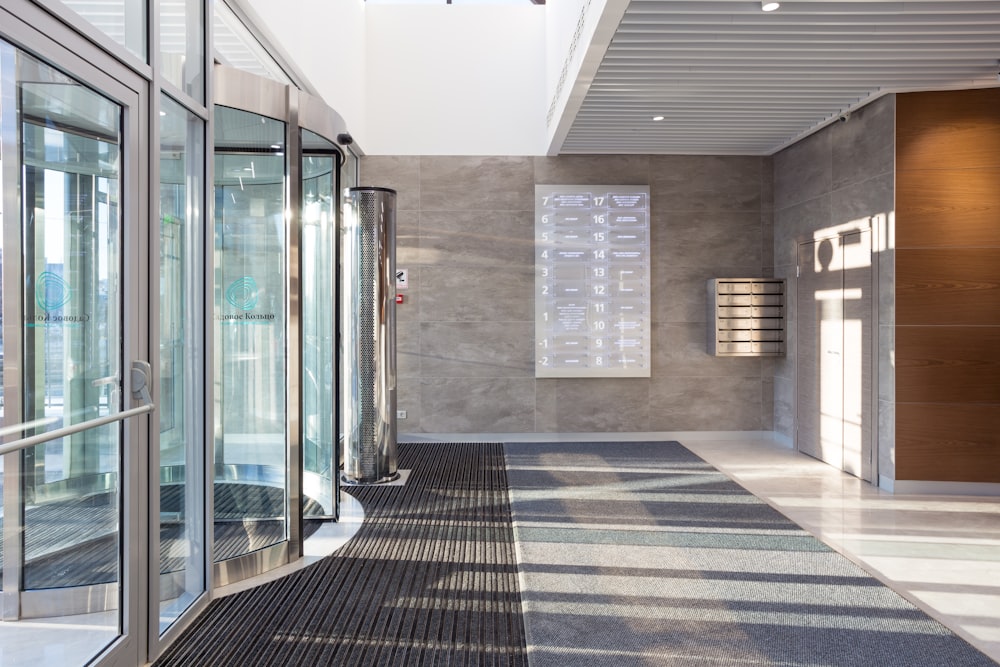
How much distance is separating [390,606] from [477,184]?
5205 mm

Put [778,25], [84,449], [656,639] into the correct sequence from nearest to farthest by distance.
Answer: [84,449]
[656,639]
[778,25]

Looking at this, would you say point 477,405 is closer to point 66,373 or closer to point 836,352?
point 836,352

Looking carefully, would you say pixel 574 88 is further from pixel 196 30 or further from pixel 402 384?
pixel 402 384

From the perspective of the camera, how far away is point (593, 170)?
7.82 m

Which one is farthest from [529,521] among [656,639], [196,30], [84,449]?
[196,30]

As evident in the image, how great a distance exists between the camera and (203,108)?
130 inches

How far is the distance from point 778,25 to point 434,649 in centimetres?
381

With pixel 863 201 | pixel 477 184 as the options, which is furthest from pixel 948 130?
pixel 477 184

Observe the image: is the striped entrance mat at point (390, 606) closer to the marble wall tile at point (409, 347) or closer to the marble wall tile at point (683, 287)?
the marble wall tile at point (409, 347)

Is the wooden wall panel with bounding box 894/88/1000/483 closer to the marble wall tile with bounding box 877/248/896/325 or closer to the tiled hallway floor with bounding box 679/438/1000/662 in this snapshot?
the marble wall tile with bounding box 877/248/896/325

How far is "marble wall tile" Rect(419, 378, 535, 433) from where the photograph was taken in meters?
7.75

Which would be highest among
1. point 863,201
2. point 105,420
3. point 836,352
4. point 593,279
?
point 863,201

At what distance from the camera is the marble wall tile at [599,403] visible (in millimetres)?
7816

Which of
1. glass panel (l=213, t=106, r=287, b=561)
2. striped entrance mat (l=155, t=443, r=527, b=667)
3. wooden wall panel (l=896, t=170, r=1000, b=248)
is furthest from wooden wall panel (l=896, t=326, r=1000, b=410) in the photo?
glass panel (l=213, t=106, r=287, b=561)
